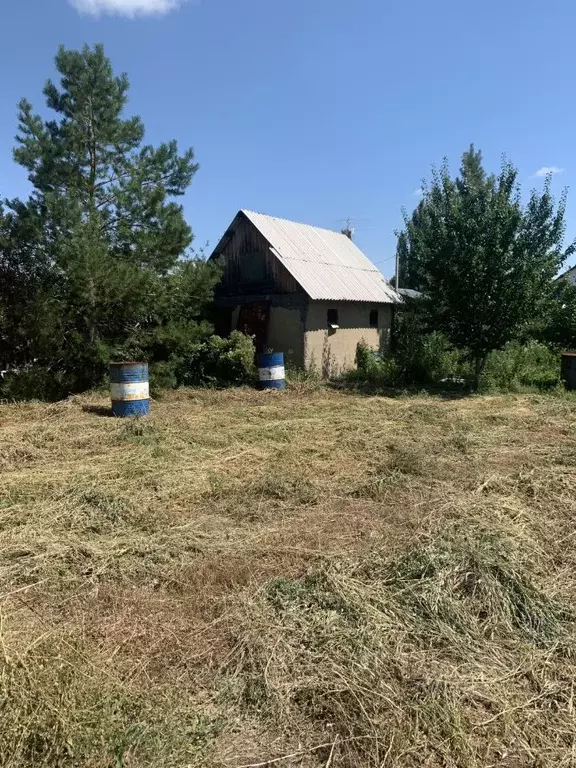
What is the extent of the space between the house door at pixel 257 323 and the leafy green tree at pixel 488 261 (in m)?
4.44

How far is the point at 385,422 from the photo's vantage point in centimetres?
861

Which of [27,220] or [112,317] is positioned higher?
[27,220]

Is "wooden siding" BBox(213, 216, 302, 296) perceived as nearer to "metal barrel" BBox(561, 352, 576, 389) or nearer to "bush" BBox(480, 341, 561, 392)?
"bush" BBox(480, 341, 561, 392)

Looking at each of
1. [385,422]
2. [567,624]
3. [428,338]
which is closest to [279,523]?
[567,624]

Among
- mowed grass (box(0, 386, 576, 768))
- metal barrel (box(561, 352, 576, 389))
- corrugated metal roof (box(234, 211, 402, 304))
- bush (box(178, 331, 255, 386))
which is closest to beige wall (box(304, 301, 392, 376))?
corrugated metal roof (box(234, 211, 402, 304))

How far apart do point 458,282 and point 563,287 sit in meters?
3.08

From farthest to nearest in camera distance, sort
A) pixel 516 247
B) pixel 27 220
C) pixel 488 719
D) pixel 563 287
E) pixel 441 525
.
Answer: pixel 563 287, pixel 516 247, pixel 27 220, pixel 441 525, pixel 488 719

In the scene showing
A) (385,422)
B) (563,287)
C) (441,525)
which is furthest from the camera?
(563,287)

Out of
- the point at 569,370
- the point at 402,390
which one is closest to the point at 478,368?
the point at 569,370

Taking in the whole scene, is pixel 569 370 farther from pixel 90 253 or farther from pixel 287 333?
pixel 90 253

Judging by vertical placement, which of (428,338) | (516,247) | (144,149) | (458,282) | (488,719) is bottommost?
(488,719)

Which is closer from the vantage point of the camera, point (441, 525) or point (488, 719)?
point (488, 719)

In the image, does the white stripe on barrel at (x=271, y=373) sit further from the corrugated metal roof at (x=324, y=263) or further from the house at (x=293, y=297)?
the corrugated metal roof at (x=324, y=263)

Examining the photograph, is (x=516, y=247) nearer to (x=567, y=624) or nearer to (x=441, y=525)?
(x=441, y=525)
